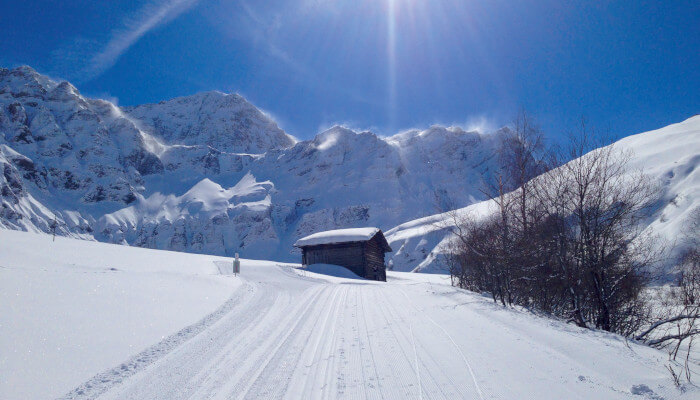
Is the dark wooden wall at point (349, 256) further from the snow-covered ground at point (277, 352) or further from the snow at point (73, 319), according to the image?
the snow-covered ground at point (277, 352)

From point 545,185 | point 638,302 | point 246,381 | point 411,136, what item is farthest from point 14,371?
point 411,136

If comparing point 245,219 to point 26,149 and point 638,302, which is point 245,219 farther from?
point 638,302

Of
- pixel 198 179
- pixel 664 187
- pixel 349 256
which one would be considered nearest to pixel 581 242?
pixel 349 256

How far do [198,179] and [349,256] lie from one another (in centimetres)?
12947

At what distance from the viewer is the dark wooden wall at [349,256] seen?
90.8 feet

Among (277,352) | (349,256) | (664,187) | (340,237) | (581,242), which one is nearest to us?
(277,352)

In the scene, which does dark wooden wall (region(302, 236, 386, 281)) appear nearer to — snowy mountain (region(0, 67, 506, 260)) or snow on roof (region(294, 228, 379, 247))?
snow on roof (region(294, 228, 379, 247))

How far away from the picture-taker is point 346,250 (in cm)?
2839

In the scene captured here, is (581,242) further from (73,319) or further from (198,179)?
(198,179)

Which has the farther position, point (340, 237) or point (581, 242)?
point (340, 237)

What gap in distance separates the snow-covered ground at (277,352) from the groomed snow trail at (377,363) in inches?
0.7

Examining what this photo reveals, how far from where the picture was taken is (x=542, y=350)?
477cm

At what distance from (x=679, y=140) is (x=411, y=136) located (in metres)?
112

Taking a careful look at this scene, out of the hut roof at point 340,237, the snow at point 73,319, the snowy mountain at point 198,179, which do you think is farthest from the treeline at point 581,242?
the snowy mountain at point 198,179
